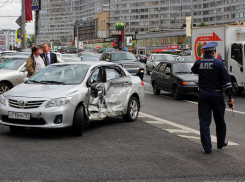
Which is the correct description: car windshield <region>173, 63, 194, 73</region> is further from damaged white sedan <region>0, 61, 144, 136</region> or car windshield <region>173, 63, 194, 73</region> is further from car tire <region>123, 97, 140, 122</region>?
car tire <region>123, 97, 140, 122</region>

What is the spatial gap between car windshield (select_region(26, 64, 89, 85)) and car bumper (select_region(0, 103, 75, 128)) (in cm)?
96

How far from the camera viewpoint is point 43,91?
755 centimetres

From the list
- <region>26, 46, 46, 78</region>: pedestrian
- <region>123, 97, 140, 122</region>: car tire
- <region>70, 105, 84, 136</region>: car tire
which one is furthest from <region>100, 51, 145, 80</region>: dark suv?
<region>70, 105, 84, 136</region>: car tire

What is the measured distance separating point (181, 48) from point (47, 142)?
91804mm

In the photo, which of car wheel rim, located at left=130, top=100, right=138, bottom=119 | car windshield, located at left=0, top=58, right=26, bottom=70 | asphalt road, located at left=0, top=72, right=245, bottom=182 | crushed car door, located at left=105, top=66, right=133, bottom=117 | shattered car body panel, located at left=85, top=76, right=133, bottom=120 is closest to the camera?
asphalt road, located at left=0, top=72, right=245, bottom=182

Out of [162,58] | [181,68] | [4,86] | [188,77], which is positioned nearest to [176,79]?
[188,77]

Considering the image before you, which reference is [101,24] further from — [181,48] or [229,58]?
[229,58]

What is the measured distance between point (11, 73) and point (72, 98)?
7.58 m

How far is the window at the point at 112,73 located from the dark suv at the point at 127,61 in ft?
48.6

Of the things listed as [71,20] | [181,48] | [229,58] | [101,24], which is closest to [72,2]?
[71,20]

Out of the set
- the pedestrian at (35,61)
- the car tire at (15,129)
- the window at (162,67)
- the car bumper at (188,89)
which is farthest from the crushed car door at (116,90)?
the window at (162,67)

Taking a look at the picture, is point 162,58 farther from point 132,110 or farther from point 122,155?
point 122,155

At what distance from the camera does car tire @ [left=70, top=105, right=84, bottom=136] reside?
7.47 metres

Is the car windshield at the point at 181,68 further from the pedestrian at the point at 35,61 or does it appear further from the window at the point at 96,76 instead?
the window at the point at 96,76
